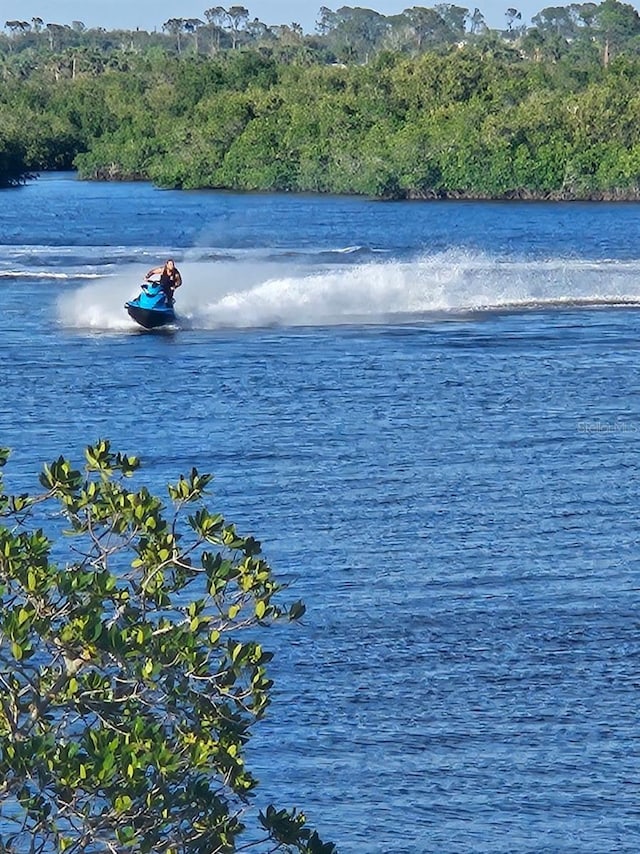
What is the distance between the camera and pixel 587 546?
56.7ft

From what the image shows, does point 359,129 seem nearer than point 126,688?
No

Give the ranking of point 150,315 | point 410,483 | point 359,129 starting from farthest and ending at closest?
point 359,129
point 150,315
point 410,483

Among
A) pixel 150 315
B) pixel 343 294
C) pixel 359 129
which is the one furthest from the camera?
pixel 359 129

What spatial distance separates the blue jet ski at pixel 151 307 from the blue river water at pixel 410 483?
0.39m

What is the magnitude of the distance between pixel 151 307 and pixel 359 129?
69479 mm

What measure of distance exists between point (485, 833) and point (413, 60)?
103 metres

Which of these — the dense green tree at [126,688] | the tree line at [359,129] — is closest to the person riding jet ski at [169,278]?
the dense green tree at [126,688]

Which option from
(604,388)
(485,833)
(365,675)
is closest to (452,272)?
(604,388)

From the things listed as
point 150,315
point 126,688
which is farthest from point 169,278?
point 126,688

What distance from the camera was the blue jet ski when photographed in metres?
32.8

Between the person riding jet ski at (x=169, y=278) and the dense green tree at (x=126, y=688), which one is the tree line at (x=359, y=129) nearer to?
the person riding jet ski at (x=169, y=278)

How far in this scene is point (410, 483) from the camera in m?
20.2

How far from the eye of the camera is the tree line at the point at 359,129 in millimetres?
89188

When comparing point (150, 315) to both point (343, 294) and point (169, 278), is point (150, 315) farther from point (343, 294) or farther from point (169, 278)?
point (343, 294)
